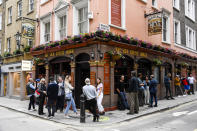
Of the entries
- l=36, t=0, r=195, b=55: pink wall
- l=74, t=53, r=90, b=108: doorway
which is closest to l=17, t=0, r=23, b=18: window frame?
l=36, t=0, r=195, b=55: pink wall

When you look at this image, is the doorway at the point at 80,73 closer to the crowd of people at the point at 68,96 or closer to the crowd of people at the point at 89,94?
the crowd of people at the point at 89,94

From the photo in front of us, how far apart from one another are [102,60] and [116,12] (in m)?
3.53

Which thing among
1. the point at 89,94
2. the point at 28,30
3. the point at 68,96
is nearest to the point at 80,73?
the point at 68,96

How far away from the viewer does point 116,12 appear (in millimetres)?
11344

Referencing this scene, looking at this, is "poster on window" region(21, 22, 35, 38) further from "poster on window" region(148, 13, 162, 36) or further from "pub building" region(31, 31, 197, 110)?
"poster on window" region(148, 13, 162, 36)

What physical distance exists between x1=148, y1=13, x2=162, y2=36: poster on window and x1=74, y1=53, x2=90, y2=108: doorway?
16.8 feet

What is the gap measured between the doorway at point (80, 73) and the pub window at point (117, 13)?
2.77 metres

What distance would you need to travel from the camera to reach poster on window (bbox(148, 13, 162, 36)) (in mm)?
11925

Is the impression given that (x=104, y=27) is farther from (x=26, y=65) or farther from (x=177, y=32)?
(x=177, y=32)

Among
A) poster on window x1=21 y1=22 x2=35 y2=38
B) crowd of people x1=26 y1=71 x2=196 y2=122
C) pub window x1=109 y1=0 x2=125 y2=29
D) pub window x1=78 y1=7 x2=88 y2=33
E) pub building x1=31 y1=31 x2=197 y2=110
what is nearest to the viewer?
crowd of people x1=26 y1=71 x2=196 y2=122

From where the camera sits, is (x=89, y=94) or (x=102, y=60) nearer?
(x=89, y=94)

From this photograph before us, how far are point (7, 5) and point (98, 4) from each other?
14.7 metres

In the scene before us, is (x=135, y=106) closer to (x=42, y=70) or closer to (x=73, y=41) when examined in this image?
(x=73, y=41)

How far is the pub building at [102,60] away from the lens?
9820 millimetres
